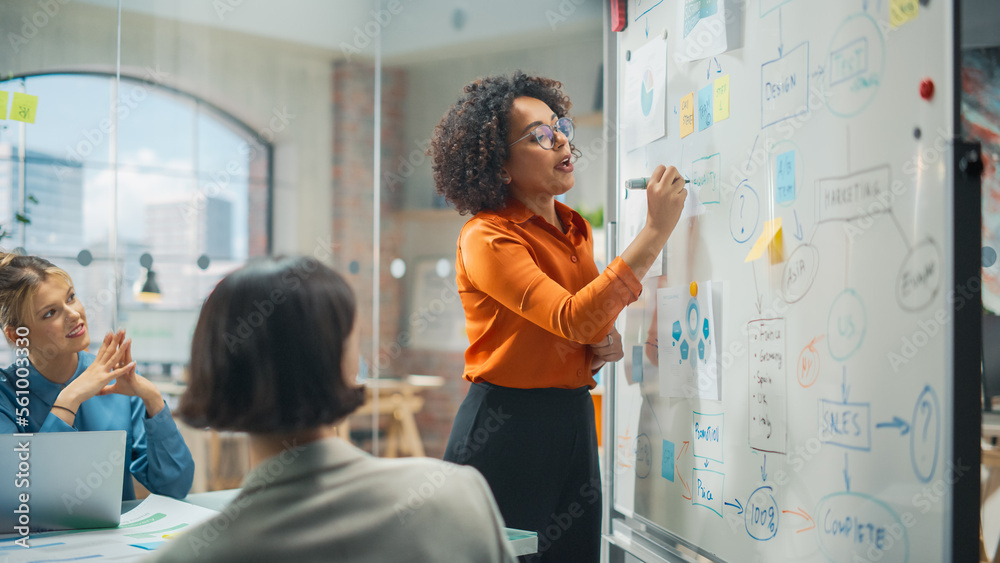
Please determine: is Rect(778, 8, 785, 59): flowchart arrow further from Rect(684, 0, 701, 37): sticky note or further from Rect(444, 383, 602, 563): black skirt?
Rect(444, 383, 602, 563): black skirt

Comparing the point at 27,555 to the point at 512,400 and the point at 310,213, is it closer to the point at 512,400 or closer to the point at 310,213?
the point at 512,400

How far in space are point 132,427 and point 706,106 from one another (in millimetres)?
1535

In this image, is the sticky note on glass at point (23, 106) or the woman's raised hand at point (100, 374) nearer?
the woman's raised hand at point (100, 374)

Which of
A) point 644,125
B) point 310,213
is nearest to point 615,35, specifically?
point 644,125

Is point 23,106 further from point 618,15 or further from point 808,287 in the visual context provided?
point 808,287

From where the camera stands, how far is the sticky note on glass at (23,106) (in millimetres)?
3207

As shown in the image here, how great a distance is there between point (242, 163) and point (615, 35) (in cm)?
368

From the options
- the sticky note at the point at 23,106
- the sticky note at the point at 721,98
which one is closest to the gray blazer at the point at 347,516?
the sticky note at the point at 721,98

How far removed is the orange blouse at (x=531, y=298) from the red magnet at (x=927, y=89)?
→ 1.83ft

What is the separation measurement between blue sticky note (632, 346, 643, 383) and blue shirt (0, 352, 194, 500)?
3.49 feet

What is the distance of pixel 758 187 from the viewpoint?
4.16 ft

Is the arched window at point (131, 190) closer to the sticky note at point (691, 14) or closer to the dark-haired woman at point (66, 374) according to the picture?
the dark-haired woman at point (66, 374)

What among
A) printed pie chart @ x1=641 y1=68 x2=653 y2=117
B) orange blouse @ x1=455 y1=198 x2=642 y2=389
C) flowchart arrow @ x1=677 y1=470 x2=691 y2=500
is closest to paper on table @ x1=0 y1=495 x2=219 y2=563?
orange blouse @ x1=455 y1=198 x2=642 y2=389

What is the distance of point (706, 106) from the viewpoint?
1445 millimetres
